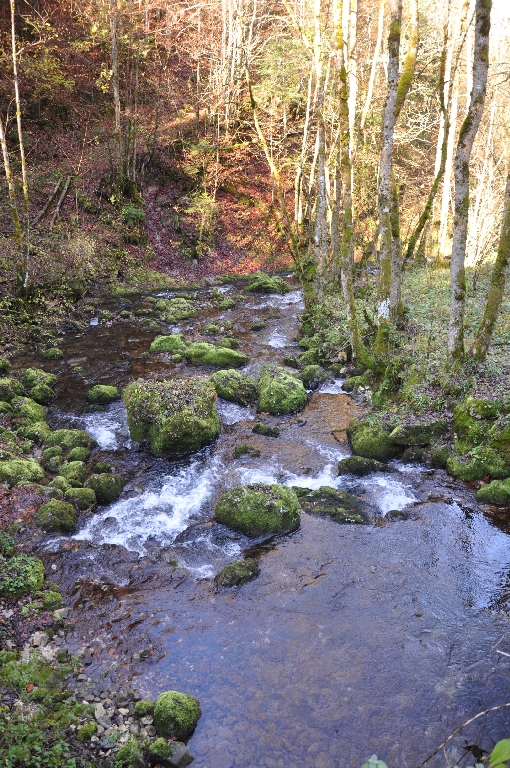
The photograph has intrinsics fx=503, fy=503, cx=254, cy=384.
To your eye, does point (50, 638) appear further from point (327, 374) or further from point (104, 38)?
point (104, 38)

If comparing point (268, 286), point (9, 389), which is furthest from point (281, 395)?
point (268, 286)

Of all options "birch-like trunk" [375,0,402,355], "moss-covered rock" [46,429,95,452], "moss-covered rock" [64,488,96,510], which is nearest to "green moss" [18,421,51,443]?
"moss-covered rock" [46,429,95,452]

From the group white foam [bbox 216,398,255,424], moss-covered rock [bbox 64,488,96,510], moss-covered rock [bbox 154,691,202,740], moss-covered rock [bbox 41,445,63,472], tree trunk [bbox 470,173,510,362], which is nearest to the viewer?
moss-covered rock [bbox 154,691,202,740]

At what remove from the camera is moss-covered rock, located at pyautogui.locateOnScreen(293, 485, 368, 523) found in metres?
9.42

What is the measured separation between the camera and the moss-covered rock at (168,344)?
17797 millimetres

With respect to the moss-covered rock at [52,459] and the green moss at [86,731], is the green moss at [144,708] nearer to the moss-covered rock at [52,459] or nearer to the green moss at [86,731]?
the green moss at [86,731]

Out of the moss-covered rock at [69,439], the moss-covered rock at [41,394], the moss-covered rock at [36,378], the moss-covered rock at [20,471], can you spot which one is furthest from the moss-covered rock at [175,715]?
the moss-covered rock at [36,378]

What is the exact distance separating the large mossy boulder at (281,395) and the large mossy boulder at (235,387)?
268 mm

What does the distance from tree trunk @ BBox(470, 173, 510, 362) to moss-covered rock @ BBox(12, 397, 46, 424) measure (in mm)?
10748

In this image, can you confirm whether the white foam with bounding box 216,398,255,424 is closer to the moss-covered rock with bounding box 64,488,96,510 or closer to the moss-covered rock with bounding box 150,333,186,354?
the moss-covered rock with bounding box 150,333,186,354

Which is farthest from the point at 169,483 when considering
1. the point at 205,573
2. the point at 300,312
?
the point at 300,312

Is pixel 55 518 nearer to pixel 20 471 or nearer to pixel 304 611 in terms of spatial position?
pixel 20 471

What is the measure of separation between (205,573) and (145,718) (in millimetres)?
2524

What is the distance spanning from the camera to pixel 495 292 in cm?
1095
